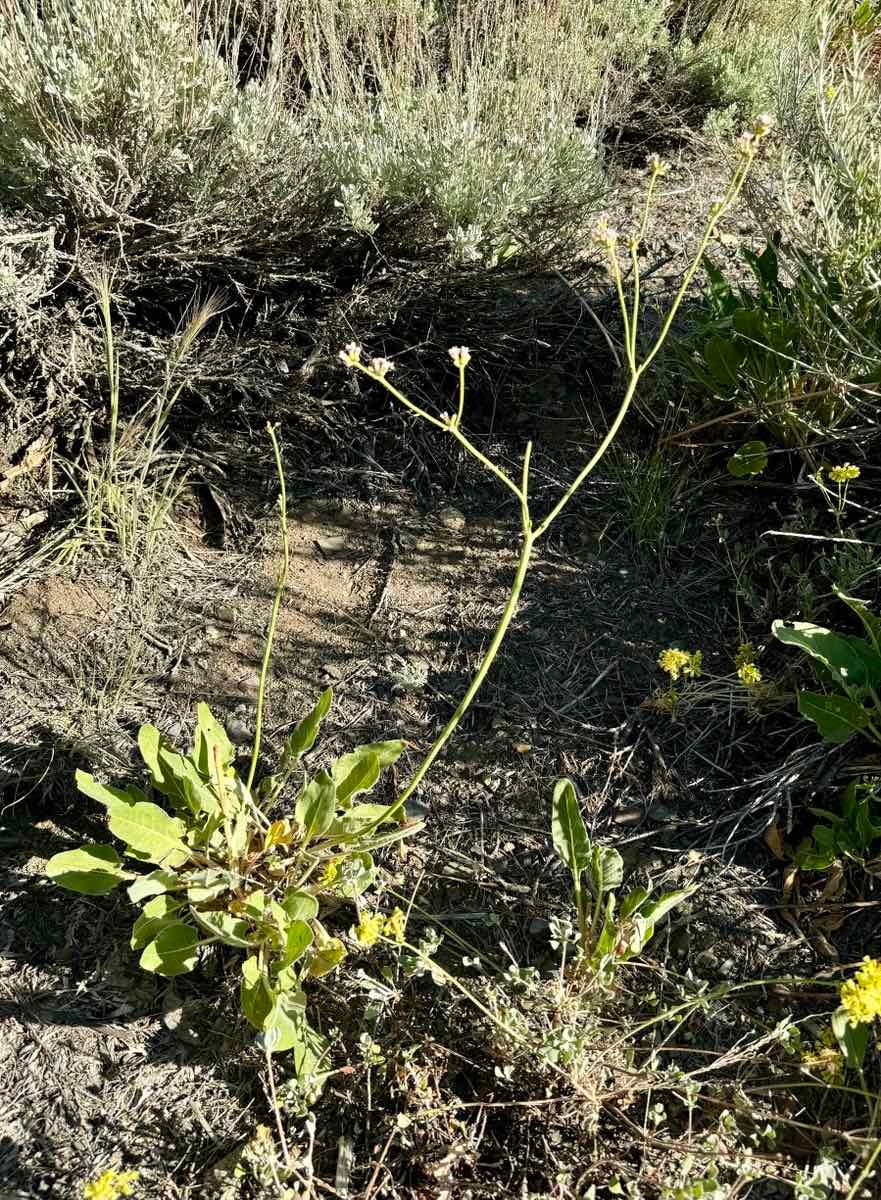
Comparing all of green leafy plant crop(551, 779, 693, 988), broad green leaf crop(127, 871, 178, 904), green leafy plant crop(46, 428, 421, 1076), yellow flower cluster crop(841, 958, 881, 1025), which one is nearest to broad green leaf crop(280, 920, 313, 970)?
green leafy plant crop(46, 428, 421, 1076)

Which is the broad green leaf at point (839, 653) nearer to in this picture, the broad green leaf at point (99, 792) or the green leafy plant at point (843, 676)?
the green leafy plant at point (843, 676)

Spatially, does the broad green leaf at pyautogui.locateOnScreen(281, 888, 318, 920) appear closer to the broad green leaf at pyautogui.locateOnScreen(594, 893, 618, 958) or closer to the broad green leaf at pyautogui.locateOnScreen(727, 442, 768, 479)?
the broad green leaf at pyautogui.locateOnScreen(594, 893, 618, 958)

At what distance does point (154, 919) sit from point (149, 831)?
0.56 ft

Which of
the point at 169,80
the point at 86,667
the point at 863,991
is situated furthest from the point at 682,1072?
the point at 169,80

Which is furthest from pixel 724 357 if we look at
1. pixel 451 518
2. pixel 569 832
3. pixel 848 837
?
pixel 569 832

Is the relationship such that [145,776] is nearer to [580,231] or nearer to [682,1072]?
[682,1072]

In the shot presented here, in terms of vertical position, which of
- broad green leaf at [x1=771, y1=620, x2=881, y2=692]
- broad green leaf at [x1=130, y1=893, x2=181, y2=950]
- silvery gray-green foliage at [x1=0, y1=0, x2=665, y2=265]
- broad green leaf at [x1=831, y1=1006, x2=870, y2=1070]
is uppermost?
silvery gray-green foliage at [x1=0, y1=0, x2=665, y2=265]

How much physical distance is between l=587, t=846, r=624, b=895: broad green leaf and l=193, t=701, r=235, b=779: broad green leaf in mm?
762

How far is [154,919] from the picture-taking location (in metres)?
1.84

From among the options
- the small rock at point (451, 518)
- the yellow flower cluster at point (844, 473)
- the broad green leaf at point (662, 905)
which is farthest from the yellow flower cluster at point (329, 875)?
the yellow flower cluster at point (844, 473)

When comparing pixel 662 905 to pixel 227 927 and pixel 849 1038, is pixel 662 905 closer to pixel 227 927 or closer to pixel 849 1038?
pixel 849 1038

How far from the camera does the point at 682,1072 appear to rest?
177 centimetres

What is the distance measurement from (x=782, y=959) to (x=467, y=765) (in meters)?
0.78

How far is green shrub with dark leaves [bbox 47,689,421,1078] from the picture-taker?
5.87 feet
